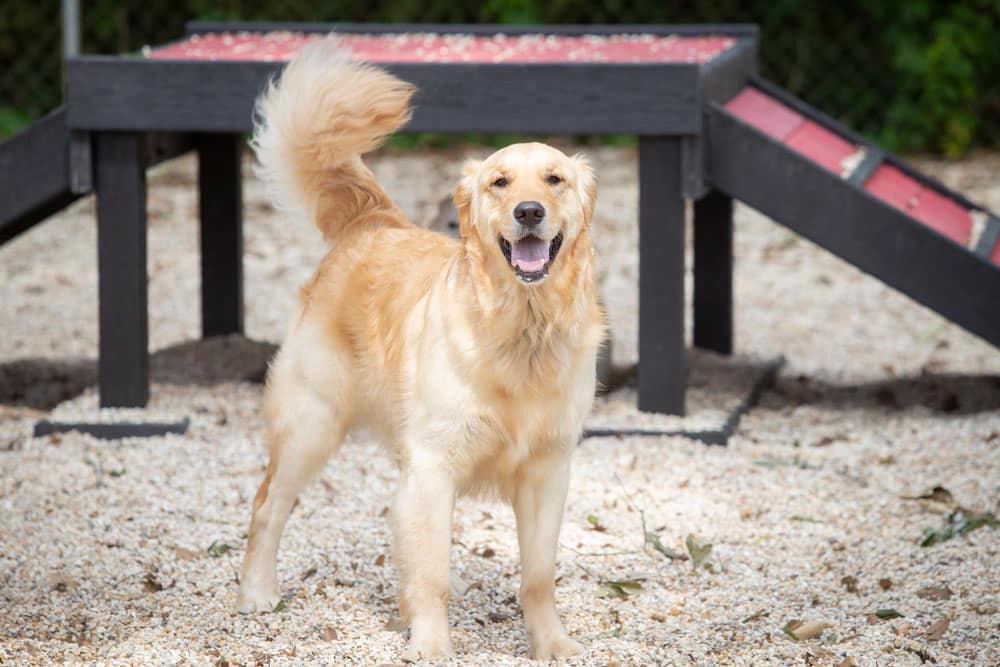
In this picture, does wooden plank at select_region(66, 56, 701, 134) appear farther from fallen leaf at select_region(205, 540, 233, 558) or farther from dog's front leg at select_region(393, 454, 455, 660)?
dog's front leg at select_region(393, 454, 455, 660)

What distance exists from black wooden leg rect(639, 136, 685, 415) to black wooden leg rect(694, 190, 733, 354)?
54.2 inches

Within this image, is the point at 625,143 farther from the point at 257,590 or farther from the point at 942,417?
the point at 257,590

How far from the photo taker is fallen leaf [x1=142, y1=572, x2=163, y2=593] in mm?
3865

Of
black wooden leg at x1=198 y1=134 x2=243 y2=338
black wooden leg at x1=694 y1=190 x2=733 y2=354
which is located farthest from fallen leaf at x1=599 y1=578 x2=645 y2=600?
black wooden leg at x1=198 y1=134 x2=243 y2=338

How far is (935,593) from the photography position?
3.80 meters

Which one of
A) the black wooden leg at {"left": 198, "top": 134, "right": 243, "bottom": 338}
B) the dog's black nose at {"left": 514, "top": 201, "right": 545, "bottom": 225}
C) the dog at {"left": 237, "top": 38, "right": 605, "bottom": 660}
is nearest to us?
the dog's black nose at {"left": 514, "top": 201, "right": 545, "bottom": 225}

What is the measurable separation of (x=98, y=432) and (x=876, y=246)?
9.27 ft

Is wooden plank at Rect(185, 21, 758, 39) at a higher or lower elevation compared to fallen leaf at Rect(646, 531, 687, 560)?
higher

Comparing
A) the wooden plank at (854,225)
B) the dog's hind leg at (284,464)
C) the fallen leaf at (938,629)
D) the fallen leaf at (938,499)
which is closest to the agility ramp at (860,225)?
the wooden plank at (854,225)

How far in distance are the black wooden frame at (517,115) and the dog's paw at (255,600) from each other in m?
1.82

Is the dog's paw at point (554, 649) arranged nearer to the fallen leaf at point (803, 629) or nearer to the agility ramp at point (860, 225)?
the fallen leaf at point (803, 629)

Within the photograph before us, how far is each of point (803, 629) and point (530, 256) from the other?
1.19 m

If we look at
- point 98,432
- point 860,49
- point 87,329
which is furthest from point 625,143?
point 98,432

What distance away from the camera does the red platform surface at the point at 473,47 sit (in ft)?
19.8
